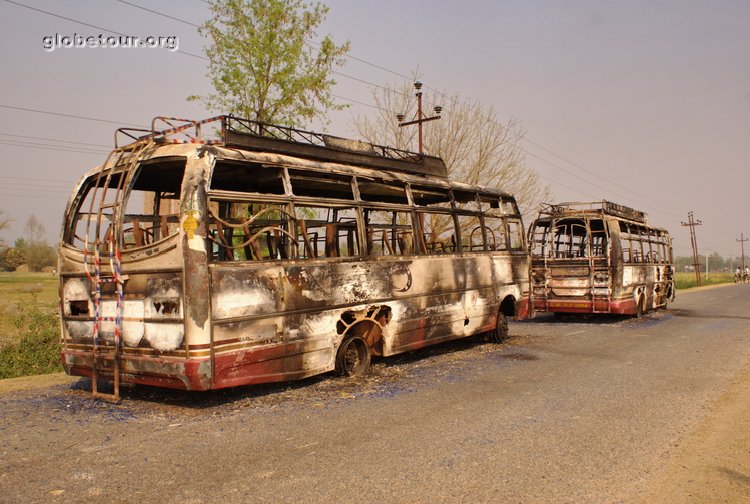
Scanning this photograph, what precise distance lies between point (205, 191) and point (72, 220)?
2454 millimetres

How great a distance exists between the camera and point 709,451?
5.19 meters

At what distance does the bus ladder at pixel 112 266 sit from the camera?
6762 mm

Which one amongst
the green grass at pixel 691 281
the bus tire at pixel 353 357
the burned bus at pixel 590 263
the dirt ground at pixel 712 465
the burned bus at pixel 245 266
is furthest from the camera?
the green grass at pixel 691 281

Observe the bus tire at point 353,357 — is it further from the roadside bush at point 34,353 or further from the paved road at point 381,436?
the roadside bush at point 34,353

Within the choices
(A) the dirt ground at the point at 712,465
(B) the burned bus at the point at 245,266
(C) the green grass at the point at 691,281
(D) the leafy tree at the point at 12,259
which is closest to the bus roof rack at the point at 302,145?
(B) the burned bus at the point at 245,266

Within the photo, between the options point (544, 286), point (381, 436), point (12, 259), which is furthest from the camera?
point (12, 259)

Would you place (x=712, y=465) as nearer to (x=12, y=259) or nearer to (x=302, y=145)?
(x=302, y=145)

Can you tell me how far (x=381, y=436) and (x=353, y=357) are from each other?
10.0 feet

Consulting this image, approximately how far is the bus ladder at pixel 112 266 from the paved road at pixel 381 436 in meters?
0.48

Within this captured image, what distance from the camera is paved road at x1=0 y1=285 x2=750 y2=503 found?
4285 millimetres

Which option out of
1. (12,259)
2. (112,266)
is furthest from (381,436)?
(12,259)

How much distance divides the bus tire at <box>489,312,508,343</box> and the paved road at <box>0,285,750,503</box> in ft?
Result: 8.27

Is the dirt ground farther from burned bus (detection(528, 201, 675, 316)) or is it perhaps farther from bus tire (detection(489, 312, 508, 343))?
burned bus (detection(528, 201, 675, 316))

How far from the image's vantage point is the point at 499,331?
1234cm
